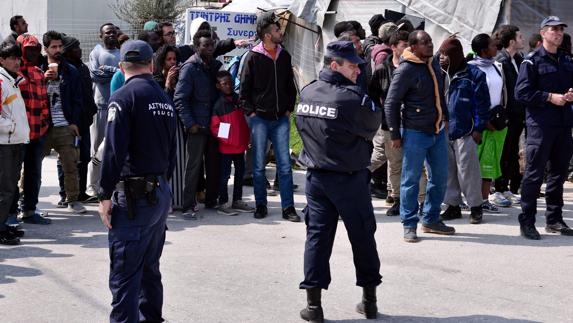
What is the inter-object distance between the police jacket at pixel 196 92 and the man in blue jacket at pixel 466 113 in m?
2.43

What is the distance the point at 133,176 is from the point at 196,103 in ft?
13.8

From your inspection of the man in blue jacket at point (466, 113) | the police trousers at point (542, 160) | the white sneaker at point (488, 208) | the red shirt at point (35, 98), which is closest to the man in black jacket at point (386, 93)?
the man in blue jacket at point (466, 113)

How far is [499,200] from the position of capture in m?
10.1

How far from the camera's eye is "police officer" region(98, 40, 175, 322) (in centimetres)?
488

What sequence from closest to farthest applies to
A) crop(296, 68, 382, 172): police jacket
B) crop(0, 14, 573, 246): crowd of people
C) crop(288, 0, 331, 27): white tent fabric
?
crop(296, 68, 382, 172): police jacket → crop(0, 14, 573, 246): crowd of people → crop(288, 0, 331, 27): white tent fabric

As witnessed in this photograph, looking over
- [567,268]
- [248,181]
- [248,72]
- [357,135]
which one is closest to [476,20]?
[248,181]

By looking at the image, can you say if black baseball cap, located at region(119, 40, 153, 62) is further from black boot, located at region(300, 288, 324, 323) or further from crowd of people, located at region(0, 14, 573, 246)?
crowd of people, located at region(0, 14, 573, 246)

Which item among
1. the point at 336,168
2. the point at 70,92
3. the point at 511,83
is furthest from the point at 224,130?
the point at 336,168

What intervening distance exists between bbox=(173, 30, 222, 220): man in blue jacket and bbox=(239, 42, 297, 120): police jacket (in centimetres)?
37

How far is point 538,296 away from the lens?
6414 millimetres

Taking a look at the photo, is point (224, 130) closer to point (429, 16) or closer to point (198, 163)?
point (198, 163)

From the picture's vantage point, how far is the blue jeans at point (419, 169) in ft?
26.4

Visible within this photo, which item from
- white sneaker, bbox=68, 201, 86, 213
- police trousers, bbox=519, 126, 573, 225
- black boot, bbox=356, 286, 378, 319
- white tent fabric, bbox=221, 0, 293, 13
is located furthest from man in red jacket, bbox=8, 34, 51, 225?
white tent fabric, bbox=221, 0, 293, 13

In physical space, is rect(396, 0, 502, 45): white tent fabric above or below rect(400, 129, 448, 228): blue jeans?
above
